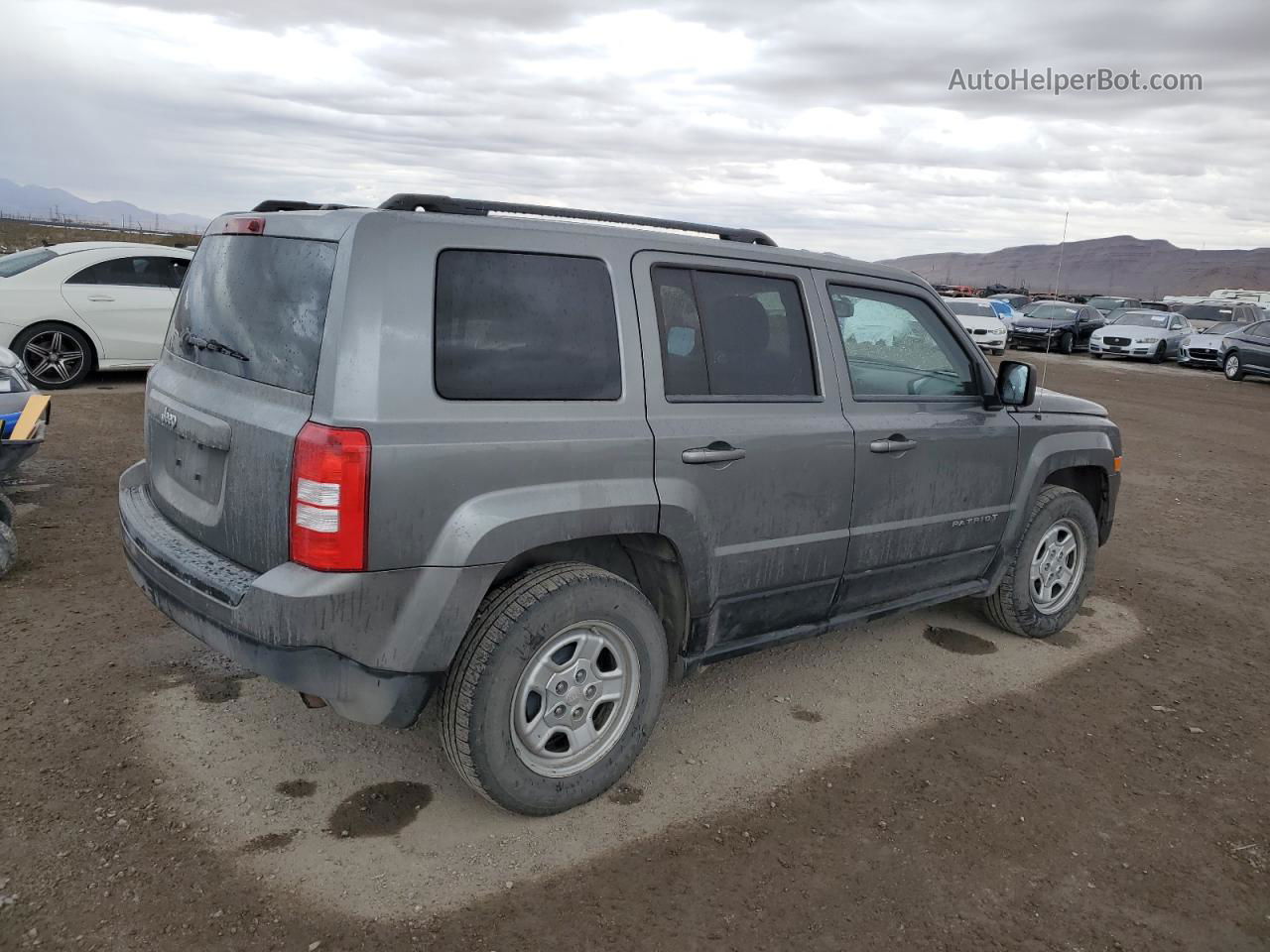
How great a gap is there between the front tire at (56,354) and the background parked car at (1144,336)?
983 inches

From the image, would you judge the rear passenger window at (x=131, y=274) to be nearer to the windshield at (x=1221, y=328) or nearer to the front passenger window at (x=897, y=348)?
the front passenger window at (x=897, y=348)

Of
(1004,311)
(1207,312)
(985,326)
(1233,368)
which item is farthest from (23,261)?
(1207,312)

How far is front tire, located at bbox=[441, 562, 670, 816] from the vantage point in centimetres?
302

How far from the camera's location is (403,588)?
9.30 feet

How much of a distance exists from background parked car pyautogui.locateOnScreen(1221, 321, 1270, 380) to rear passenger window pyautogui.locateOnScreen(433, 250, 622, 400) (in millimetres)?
23234

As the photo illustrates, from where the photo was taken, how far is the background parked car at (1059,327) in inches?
1101

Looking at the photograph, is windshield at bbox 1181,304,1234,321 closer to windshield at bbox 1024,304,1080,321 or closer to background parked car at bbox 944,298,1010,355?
windshield at bbox 1024,304,1080,321

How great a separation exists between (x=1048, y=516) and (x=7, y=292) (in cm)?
993

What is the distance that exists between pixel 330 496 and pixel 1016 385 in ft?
10.2

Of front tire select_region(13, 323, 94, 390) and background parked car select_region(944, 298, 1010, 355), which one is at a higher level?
background parked car select_region(944, 298, 1010, 355)

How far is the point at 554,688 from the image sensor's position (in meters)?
3.23

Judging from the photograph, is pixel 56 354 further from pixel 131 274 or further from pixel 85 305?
pixel 131 274

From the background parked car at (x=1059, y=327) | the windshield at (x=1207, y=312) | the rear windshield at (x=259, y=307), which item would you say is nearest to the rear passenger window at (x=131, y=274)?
the rear windshield at (x=259, y=307)

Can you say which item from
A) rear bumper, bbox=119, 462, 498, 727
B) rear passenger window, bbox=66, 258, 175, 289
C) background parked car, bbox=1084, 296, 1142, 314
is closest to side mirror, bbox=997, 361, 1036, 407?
rear bumper, bbox=119, 462, 498, 727
